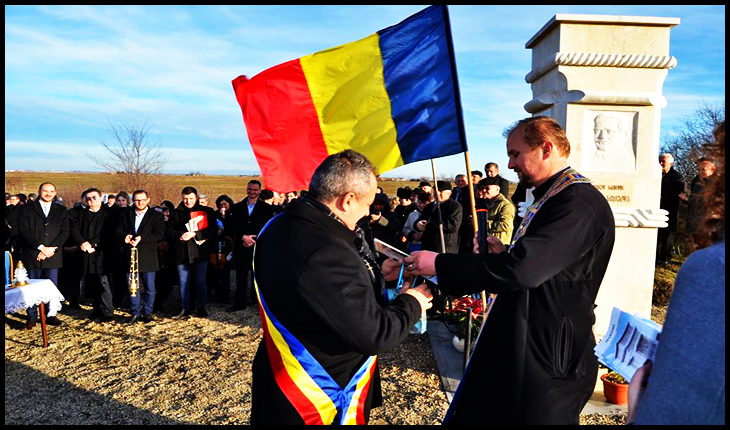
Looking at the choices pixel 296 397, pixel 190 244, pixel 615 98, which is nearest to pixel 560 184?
pixel 296 397

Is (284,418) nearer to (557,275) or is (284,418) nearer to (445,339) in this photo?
(557,275)

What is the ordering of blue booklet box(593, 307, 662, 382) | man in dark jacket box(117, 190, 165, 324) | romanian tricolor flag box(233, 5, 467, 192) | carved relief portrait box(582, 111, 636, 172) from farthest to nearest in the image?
man in dark jacket box(117, 190, 165, 324) → carved relief portrait box(582, 111, 636, 172) → romanian tricolor flag box(233, 5, 467, 192) → blue booklet box(593, 307, 662, 382)

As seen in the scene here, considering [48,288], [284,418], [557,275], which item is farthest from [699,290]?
[48,288]

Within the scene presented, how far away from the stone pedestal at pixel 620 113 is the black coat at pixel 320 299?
333 centimetres

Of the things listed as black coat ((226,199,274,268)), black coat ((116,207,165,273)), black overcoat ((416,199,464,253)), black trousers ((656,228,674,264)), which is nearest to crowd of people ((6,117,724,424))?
black overcoat ((416,199,464,253))

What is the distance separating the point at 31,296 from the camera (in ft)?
21.9

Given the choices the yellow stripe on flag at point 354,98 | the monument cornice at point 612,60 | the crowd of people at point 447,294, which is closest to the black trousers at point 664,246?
the monument cornice at point 612,60

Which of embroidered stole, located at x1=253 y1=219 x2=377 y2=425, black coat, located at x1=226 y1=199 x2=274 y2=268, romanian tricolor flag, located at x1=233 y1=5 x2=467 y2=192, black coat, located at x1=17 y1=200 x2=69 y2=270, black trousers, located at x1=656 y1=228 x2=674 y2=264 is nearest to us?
embroidered stole, located at x1=253 y1=219 x2=377 y2=425

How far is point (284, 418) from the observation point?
227 cm

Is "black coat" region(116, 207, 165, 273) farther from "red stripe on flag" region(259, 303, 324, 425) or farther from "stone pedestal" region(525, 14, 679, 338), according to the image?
→ "red stripe on flag" region(259, 303, 324, 425)

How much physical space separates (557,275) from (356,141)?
229 centimetres

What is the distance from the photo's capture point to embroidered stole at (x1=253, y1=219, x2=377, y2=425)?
7.34ft

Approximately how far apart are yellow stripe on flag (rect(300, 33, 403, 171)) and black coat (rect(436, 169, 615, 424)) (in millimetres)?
1939

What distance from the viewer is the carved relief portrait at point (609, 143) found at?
4820 millimetres
